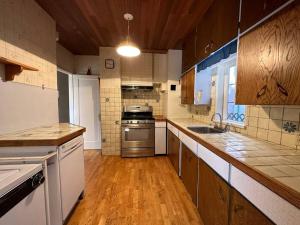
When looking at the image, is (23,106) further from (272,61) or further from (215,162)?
(272,61)

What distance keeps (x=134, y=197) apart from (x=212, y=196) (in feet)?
3.71

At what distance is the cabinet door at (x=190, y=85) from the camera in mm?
2728

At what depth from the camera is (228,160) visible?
1.09 m

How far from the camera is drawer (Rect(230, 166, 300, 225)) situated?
2.17 feet

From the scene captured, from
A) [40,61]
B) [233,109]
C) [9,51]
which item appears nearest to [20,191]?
[9,51]

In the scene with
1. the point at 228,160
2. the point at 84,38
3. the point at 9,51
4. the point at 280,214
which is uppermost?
the point at 84,38

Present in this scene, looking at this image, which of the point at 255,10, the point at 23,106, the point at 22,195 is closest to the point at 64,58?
the point at 23,106

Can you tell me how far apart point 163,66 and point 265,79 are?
2963 mm

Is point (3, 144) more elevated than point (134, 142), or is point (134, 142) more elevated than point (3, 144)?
point (3, 144)

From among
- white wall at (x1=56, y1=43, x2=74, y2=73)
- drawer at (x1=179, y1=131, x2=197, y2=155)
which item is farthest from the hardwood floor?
white wall at (x1=56, y1=43, x2=74, y2=73)

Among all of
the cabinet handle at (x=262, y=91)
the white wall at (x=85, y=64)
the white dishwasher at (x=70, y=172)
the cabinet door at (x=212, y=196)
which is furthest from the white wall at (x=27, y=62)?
the cabinet handle at (x=262, y=91)

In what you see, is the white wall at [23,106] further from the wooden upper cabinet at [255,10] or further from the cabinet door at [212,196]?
the wooden upper cabinet at [255,10]

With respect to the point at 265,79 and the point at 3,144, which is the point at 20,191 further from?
the point at 265,79

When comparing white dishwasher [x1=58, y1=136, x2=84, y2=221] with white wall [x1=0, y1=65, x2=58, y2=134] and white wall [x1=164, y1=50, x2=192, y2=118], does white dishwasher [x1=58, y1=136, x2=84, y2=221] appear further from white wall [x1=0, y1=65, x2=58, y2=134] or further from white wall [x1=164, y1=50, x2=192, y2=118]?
white wall [x1=164, y1=50, x2=192, y2=118]
